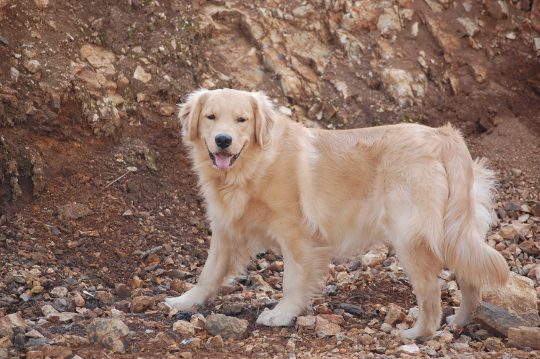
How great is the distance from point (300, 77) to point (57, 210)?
4.14 meters

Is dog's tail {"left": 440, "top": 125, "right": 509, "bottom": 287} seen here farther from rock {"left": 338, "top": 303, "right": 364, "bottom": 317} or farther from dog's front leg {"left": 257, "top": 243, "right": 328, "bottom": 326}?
dog's front leg {"left": 257, "top": 243, "right": 328, "bottom": 326}

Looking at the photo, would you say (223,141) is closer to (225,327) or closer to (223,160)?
(223,160)

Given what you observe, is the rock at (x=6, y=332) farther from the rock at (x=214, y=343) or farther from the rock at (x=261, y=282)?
the rock at (x=261, y=282)

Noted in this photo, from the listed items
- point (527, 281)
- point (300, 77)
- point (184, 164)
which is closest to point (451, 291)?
point (527, 281)

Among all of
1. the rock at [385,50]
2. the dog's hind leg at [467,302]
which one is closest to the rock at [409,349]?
the dog's hind leg at [467,302]

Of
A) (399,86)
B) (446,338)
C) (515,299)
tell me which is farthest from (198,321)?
(399,86)

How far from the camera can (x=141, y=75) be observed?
294 inches

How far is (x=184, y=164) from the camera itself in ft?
23.7

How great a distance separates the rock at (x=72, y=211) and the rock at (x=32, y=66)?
71.0 inches

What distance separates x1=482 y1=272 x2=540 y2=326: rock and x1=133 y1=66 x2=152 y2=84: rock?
201 inches

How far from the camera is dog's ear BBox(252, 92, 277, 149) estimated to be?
481 centimetres

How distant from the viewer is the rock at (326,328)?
166 inches

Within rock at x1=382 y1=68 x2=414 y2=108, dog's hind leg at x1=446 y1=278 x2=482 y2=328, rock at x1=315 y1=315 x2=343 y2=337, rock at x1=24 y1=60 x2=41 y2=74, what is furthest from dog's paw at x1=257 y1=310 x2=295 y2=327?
rock at x1=382 y1=68 x2=414 y2=108

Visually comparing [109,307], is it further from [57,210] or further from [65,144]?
[65,144]
